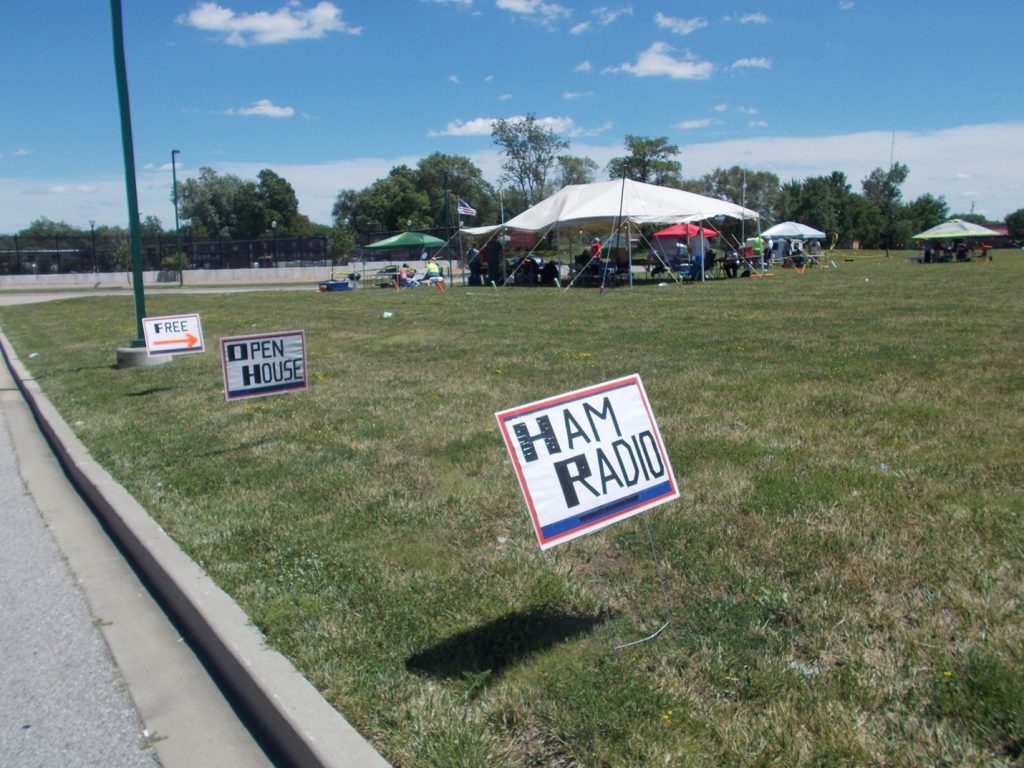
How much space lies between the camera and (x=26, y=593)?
5.39 m

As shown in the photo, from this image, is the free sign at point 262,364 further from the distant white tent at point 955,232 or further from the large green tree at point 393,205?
the large green tree at point 393,205

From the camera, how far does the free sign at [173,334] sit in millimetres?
11820

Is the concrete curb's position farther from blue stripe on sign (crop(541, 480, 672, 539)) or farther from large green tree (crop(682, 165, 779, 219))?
large green tree (crop(682, 165, 779, 219))

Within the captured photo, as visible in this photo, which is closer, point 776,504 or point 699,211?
point 776,504

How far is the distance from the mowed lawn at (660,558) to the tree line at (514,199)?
215 ft

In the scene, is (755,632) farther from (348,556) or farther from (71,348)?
(71,348)

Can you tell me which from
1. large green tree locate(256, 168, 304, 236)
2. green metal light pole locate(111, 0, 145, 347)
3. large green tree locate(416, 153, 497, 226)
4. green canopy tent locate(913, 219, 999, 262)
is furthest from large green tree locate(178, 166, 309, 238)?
green metal light pole locate(111, 0, 145, 347)

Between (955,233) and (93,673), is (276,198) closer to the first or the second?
(955,233)

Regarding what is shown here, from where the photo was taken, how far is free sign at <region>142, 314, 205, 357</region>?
11820 mm

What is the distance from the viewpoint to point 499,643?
392 centimetres

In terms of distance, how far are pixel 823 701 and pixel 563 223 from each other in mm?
26202

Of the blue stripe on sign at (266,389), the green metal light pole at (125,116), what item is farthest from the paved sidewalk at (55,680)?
the green metal light pole at (125,116)

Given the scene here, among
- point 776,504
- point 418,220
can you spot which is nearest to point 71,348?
point 776,504

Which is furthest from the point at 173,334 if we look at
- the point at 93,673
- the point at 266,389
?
the point at 93,673
